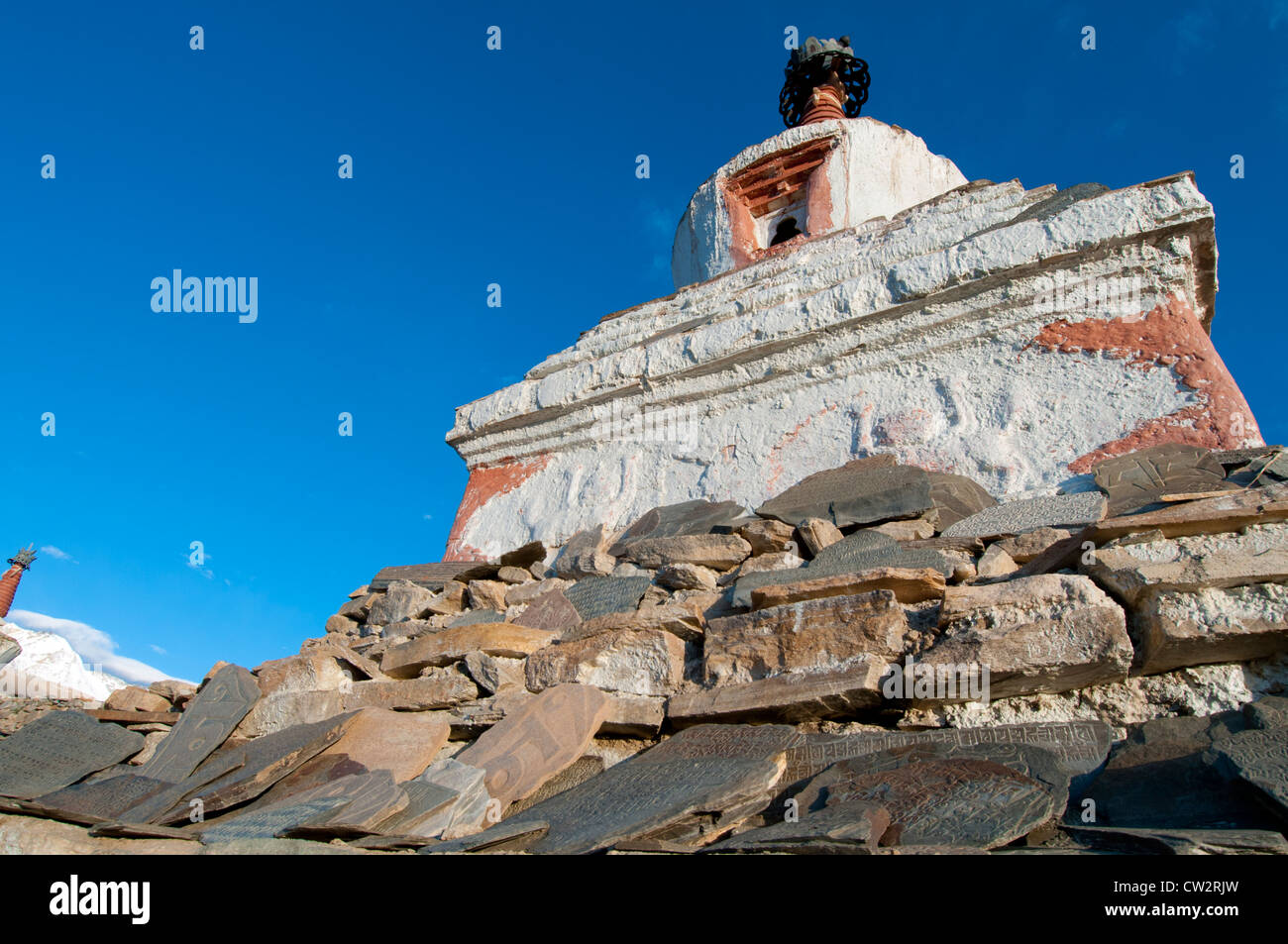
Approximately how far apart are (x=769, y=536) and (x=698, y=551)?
42 centimetres

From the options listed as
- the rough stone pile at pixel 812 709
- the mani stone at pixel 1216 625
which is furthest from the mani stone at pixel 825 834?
the mani stone at pixel 1216 625

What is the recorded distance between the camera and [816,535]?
4.79 metres

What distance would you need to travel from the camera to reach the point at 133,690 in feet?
18.1

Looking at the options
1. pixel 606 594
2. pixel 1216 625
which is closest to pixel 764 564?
pixel 606 594

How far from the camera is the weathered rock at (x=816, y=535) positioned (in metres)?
4.76

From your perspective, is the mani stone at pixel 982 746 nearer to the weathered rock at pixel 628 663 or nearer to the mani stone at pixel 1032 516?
the weathered rock at pixel 628 663

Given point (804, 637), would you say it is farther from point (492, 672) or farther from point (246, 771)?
point (246, 771)

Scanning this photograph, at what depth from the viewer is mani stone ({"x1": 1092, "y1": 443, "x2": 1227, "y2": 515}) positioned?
4.25m

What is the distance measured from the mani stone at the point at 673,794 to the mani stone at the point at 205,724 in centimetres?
219

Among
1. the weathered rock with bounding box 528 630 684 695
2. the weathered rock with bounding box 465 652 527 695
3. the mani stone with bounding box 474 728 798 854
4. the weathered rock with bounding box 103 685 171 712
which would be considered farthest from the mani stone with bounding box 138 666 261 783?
the mani stone with bounding box 474 728 798 854

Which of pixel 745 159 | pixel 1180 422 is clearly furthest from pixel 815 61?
pixel 1180 422

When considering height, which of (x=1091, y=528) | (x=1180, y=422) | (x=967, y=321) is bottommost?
(x=1091, y=528)

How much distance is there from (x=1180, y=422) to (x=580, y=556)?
140 inches
